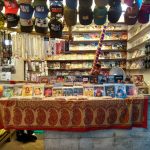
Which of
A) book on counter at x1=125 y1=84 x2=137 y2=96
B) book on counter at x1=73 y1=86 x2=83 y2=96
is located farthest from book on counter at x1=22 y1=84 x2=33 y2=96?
book on counter at x1=125 y1=84 x2=137 y2=96

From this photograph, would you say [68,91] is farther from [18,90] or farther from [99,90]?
[18,90]

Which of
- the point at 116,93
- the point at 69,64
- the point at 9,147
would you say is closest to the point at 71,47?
the point at 69,64

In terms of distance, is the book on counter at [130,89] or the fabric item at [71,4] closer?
the fabric item at [71,4]

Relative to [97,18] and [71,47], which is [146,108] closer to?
[97,18]

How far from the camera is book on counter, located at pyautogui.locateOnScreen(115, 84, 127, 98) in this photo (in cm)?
355

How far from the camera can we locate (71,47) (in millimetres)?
8328

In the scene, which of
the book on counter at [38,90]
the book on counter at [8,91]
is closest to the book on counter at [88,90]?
the book on counter at [38,90]

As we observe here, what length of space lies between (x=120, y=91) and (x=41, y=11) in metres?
1.51

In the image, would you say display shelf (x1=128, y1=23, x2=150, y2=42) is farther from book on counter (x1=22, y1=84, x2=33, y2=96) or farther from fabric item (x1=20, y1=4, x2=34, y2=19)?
book on counter (x1=22, y1=84, x2=33, y2=96)

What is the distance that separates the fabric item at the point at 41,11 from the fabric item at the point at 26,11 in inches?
2.8

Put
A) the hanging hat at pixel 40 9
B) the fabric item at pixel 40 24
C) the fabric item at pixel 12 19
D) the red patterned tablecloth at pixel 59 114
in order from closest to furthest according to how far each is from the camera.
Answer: the red patterned tablecloth at pixel 59 114 < the hanging hat at pixel 40 9 < the fabric item at pixel 12 19 < the fabric item at pixel 40 24

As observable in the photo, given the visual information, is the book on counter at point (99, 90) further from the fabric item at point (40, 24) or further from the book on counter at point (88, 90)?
the fabric item at point (40, 24)

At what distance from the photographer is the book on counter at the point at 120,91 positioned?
3551mm

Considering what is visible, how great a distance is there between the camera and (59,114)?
3.40 metres
